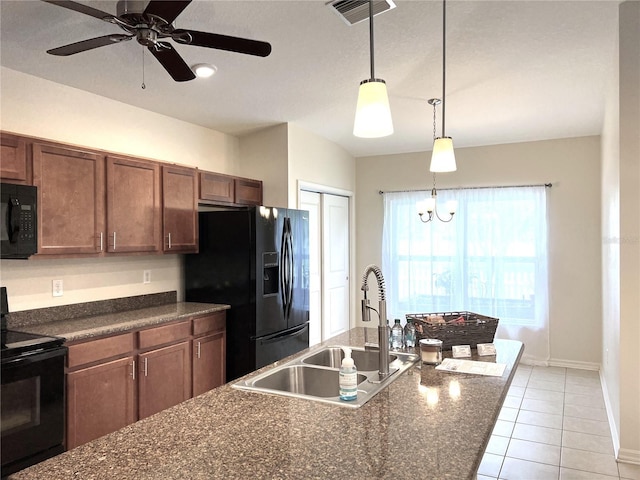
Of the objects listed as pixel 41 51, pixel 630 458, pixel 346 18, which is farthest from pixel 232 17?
pixel 630 458

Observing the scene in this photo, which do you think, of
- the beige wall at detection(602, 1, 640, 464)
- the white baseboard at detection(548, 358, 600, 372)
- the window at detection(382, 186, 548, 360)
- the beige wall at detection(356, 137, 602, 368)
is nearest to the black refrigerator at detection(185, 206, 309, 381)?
the window at detection(382, 186, 548, 360)

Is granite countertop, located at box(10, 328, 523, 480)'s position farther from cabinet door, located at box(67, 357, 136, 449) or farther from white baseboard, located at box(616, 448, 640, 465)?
white baseboard, located at box(616, 448, 640, 465)

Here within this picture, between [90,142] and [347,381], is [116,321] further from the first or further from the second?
[347,381]

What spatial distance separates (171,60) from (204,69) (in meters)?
0.87

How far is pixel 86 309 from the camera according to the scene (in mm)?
3348

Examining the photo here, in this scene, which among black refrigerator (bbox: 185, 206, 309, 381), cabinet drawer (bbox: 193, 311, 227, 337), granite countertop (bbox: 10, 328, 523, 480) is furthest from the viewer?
black refrigerator (bbox: 185, 206, 309, 381)

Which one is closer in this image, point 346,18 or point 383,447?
point 383,447

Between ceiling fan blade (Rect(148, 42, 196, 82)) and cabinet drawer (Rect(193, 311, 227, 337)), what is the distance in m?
1.84

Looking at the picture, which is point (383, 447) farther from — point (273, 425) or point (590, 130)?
point (590, 130)

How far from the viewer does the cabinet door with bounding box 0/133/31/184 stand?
2607 millimetres

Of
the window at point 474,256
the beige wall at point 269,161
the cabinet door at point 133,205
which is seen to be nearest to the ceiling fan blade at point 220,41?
the cabinet door at point 133,205

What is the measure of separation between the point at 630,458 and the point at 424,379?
1.95 metres

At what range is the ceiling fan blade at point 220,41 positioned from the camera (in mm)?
2061

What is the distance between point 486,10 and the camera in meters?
2.63
